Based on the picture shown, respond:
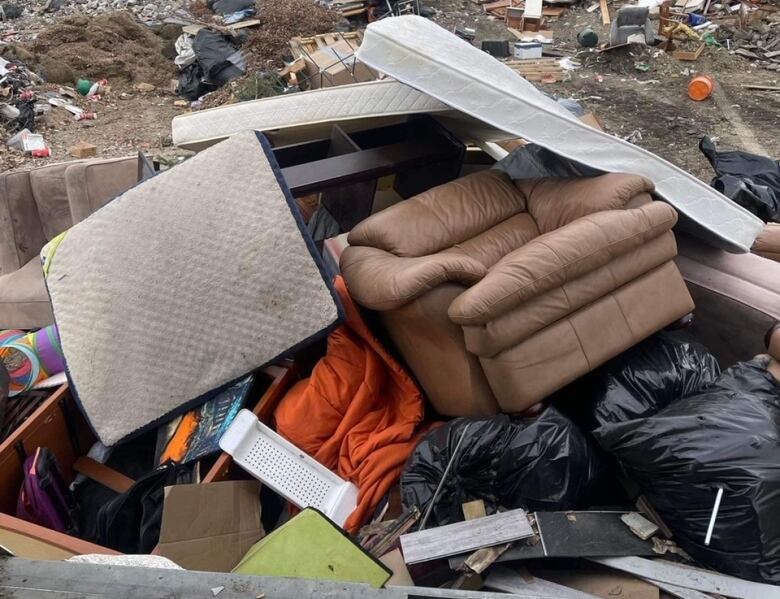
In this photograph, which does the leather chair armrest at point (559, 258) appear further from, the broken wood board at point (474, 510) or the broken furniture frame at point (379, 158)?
the broken furniture frame at point (379, 158)

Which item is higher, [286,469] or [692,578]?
[692,578]

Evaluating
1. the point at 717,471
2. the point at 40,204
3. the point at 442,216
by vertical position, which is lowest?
the point at 40,204

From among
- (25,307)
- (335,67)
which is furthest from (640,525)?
(335,67)

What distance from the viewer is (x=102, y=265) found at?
7.22 ft

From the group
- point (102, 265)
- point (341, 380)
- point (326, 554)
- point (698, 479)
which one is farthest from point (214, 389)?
point (698, 479)

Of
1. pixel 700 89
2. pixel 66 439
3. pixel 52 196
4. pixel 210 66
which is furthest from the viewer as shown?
pixel 210 66

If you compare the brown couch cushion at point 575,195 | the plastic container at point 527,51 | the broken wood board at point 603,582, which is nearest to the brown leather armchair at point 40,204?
the brown couch cushion at point 575,195

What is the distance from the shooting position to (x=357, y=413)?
2.17m

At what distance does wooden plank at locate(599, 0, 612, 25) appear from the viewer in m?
7.30

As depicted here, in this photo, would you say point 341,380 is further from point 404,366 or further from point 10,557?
point 10,557

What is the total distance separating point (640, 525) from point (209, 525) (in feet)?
3.91

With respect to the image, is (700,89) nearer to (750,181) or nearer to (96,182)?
(750,181)

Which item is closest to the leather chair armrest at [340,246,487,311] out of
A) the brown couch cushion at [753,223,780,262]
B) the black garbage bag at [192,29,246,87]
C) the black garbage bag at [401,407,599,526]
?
the black garbage bag at [401,407,599,526]

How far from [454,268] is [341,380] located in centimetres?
56
